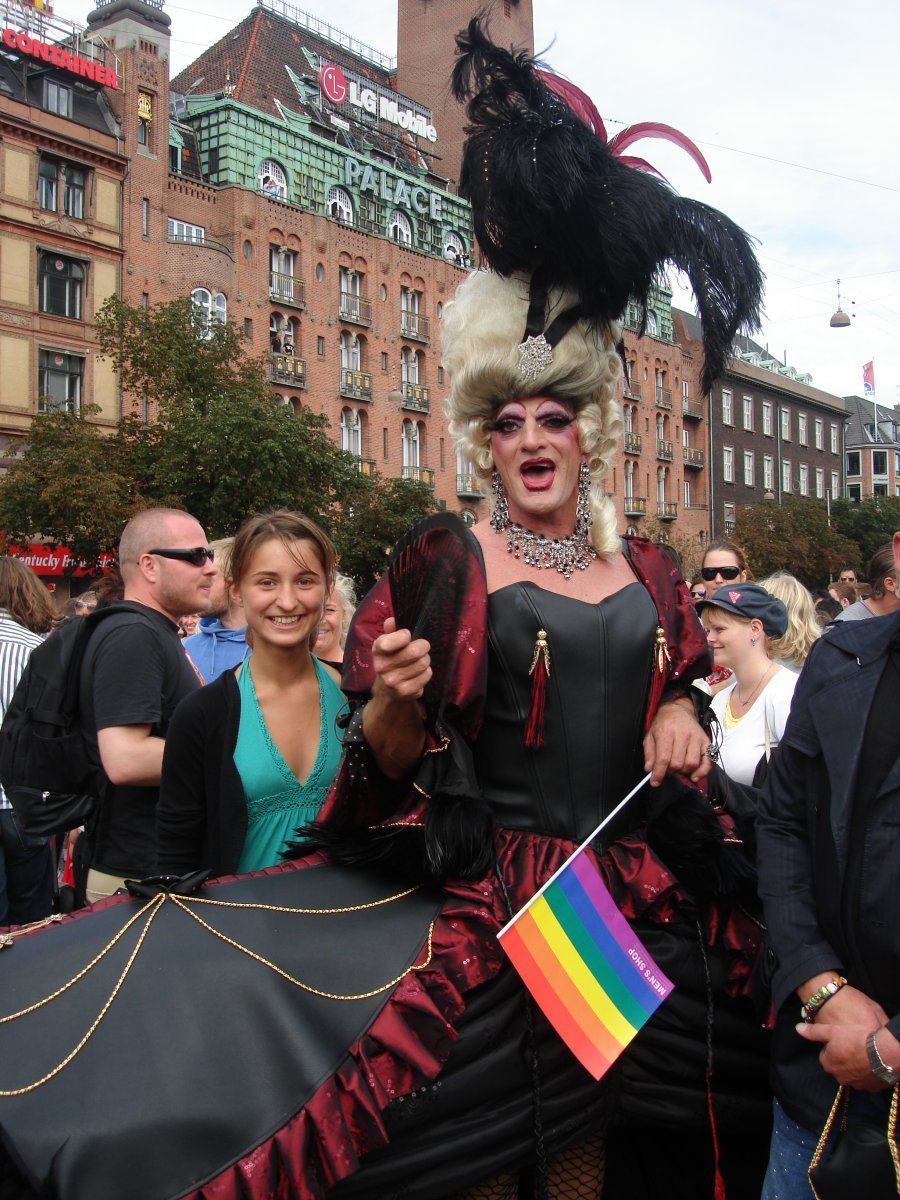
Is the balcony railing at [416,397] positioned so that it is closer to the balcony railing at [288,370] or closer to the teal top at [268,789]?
the balcony railing at [288,370]

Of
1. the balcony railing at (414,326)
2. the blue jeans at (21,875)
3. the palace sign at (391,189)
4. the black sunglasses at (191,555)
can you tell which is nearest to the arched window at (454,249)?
the palace sign at (391,189)

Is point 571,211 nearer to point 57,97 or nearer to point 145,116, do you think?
point 57,97

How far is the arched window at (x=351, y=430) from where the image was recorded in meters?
33.7

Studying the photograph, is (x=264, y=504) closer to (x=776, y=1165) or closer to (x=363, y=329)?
(x=363, y=329)

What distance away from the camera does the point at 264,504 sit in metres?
20.6

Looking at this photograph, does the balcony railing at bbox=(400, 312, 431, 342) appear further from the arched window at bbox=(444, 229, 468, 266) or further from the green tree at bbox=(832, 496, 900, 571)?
the green tree at bbox=(832, 496, 900, 571)

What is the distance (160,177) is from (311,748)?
29.0 meters

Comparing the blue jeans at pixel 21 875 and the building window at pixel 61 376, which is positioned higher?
the building window at pixel 61 376

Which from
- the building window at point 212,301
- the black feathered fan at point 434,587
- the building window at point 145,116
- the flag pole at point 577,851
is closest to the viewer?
the flag pole at point 577,851

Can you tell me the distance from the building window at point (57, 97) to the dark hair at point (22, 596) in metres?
25.0

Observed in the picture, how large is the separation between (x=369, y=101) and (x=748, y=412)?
2353cm

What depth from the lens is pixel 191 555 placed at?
3627mm

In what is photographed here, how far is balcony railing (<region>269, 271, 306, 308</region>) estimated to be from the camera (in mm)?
31016

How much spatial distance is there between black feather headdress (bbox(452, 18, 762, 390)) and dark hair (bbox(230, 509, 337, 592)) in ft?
2.67
